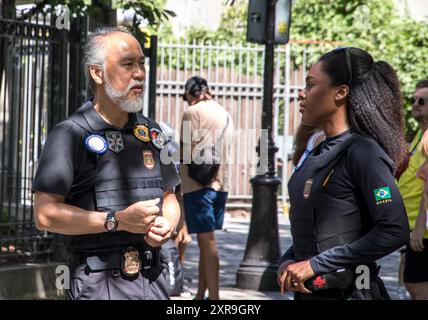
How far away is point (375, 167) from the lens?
3.79m

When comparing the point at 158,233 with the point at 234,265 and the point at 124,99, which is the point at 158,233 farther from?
the point at 234,265

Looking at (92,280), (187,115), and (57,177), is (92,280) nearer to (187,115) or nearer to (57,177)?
(57,177)

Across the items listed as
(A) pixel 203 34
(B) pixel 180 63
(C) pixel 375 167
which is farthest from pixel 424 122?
(A) pixel 203 34

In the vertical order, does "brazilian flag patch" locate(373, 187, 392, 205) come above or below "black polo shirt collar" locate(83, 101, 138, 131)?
below

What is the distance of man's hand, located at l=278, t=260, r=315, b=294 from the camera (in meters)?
3.83

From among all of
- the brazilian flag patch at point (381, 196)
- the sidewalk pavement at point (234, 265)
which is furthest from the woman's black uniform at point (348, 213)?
the sidewalk pavement at point (234, 265)

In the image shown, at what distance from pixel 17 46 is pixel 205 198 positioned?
2126 millimetres

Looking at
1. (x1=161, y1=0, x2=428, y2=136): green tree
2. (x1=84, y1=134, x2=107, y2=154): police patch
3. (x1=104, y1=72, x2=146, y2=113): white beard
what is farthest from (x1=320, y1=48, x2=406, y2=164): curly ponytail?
(x1=161, y1=0, x2=428, y2=136): green tree

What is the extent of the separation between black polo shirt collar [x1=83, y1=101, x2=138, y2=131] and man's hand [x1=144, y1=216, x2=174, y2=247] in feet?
1.46

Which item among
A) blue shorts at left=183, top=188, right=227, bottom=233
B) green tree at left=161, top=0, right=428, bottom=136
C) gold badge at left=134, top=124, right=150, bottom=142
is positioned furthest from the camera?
green tree at left=161, top=0, right=428, bottom=136

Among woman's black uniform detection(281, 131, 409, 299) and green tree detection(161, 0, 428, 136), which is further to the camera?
green tree detection(161, 0, 428, 136)

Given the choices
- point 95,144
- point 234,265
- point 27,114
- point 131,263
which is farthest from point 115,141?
point 234,265

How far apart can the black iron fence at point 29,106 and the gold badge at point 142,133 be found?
15.6ft

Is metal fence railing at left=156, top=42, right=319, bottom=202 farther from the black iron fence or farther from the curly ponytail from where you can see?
the curly ponytail
